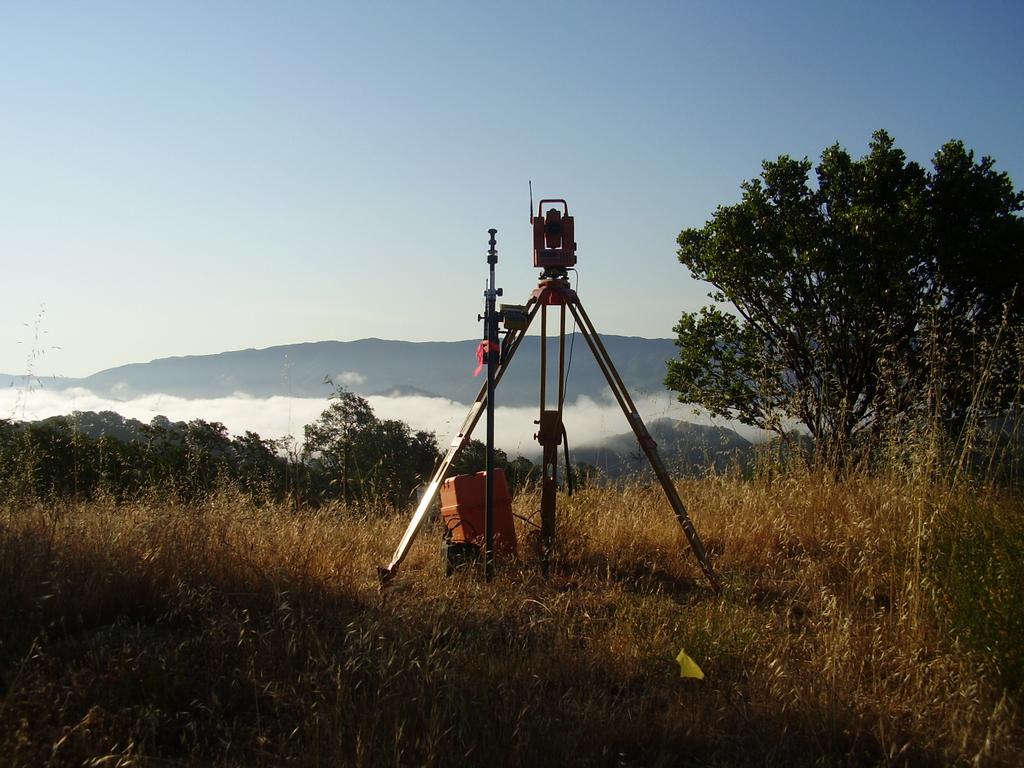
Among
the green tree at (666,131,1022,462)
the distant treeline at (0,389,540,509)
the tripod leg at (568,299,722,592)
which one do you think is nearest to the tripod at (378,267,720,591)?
the tripod leg at (568,299,722,592)

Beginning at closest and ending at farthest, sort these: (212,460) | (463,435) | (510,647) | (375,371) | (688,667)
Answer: (688,667)
(510,647)
(463,435)
(212,460)
(375,371)

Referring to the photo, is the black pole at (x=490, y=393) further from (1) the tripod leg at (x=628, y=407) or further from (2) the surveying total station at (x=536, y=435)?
(1) the tripod leg at (x=628, y=407)

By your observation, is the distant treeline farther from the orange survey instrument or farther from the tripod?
the orange survey instrument

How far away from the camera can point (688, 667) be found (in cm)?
296

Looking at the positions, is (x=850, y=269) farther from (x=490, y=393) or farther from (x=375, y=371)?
(x=375, y=371)

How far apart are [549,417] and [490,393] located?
2.29 feet

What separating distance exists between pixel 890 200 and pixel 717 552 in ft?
19.4

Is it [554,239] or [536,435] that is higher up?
[554,239]

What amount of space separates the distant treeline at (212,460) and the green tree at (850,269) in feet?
10.9

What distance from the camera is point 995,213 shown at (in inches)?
337

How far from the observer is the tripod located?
4469 mm

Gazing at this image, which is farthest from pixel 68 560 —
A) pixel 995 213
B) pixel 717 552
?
pixel 995 213

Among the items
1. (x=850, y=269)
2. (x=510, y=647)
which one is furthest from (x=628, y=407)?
(x=850, y=269)

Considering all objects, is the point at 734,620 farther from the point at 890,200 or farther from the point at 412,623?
the point at 890,200
